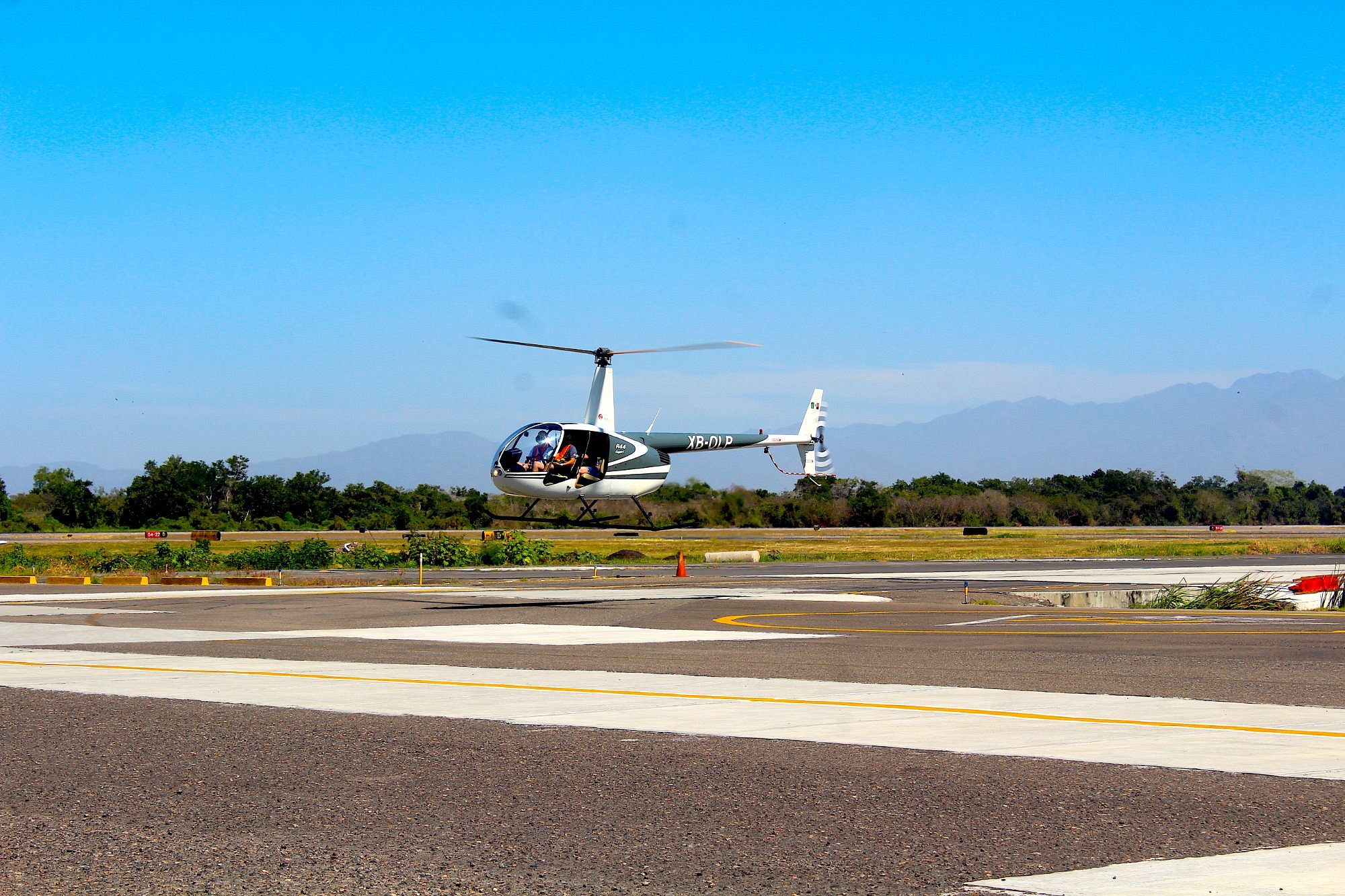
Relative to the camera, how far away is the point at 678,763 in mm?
9219

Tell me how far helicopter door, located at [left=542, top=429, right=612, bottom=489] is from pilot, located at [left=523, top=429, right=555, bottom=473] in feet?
0.63

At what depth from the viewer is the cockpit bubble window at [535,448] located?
3856cm

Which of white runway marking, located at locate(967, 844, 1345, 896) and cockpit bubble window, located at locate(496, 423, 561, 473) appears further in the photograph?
→ cockpit bubble window, located at locate(496, 423, 561, 473)

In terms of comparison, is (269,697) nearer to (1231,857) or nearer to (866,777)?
(866,777)

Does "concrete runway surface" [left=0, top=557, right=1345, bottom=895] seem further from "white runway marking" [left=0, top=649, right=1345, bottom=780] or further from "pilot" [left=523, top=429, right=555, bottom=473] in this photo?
"pilot" [left=523, top=429, right=555, bottom=473]

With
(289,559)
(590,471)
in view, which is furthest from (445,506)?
(590,471)

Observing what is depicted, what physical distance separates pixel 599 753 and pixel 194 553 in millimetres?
43021

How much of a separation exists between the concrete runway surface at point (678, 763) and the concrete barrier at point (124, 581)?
21.9 m

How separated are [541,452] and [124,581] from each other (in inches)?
536

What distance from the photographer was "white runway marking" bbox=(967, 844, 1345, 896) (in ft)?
19.2

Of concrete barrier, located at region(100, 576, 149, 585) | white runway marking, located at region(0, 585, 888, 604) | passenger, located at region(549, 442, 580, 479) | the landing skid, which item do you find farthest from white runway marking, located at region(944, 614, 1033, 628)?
concrete barrier, located at region(100, 576, 149, 585)

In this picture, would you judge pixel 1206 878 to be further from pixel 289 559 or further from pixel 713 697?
pixel 289 559

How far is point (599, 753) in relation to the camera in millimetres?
9602

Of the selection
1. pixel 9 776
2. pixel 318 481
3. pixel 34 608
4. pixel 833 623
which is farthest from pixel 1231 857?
pixel 318 481
